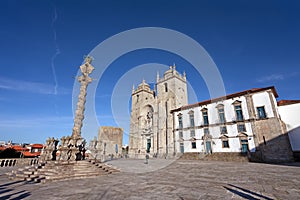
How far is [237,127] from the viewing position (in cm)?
2062

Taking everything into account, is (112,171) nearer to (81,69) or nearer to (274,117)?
(81,69)

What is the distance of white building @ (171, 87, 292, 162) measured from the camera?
1734 centimetres

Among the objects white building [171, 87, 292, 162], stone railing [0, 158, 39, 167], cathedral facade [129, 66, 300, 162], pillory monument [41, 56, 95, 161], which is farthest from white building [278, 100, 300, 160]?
stone railing [0, 158, 39, 167]

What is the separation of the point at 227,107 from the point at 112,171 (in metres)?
19.1

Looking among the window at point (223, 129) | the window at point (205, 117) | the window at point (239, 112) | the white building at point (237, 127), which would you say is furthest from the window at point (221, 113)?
the window at point (205, 117)

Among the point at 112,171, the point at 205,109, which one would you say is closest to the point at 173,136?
the point at 205,109

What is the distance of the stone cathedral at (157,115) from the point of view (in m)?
30.3

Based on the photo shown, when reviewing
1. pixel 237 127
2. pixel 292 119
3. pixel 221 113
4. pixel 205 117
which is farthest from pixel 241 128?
pixel 292 119

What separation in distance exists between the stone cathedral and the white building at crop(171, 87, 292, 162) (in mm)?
4020

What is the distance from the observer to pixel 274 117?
1767 cm

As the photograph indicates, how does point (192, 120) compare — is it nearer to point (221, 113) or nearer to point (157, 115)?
point (221, 113)

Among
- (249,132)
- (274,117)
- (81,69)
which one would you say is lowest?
(249,132)

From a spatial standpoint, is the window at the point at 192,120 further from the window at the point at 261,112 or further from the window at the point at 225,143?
the window at the point at 261,112

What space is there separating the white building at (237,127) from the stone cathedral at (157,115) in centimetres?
402
